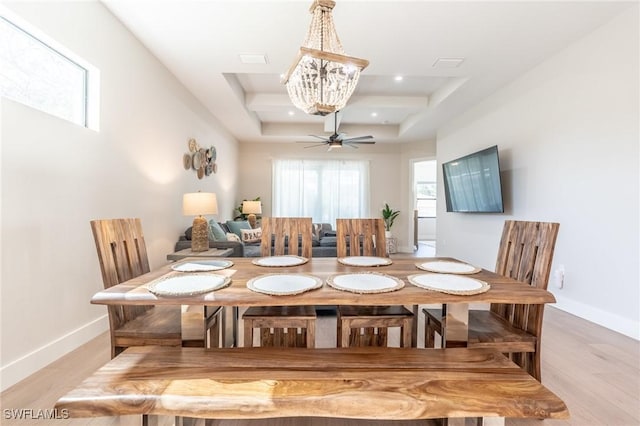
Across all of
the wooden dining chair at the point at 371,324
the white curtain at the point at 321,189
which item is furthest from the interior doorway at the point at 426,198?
the wooden dining chair at the point at 371,324

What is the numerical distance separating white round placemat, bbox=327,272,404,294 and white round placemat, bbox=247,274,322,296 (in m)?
0.09

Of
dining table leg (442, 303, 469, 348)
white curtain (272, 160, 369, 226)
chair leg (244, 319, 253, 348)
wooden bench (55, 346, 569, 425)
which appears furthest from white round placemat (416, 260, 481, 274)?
white curtain (272, 160, 369, 226)

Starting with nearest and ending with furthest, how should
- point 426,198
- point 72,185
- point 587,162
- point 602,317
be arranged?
point 72,185
point 602,317
point 587,162
point 426,198

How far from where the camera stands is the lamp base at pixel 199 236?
3.24 m

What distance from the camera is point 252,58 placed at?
10.3 feet

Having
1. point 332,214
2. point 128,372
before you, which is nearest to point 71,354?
point 128,372

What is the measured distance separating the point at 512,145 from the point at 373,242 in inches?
112

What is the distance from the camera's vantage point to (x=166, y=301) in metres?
1.16

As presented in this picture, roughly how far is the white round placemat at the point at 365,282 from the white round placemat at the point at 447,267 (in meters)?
0.33

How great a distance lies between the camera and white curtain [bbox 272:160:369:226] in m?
7.24

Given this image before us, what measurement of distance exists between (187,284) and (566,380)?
2.26 metres

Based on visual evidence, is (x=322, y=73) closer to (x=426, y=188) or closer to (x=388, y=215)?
(x=388, y=215)

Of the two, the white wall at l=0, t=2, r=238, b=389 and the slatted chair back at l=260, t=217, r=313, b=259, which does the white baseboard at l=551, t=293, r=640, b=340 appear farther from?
the white wall at l=0, t=2, r=238, b=389

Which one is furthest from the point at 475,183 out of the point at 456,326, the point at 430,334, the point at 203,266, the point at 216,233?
the point at 203,266
